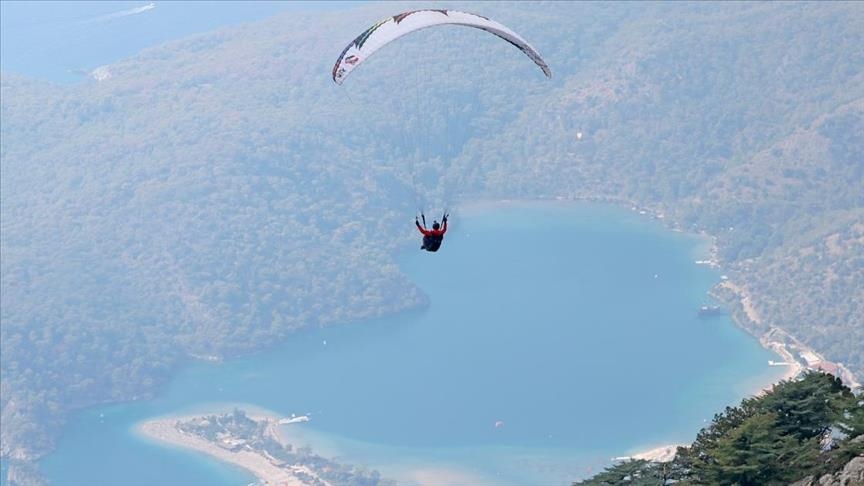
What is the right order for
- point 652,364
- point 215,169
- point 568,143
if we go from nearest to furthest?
1. point 652,364
2. point 215,169
3. point 568,143

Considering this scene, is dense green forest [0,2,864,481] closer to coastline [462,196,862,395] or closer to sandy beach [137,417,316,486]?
coastline [462,196,862,395]

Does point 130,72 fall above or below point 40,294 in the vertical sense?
above

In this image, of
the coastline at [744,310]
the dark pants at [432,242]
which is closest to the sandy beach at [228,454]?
the coastline at [744,310]

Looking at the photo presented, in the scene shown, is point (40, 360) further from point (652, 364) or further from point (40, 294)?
point (652, 364)

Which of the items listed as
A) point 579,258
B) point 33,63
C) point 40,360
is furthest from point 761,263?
point 33,63

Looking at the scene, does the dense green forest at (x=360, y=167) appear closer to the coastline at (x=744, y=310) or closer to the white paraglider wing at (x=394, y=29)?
the coastline at (x=744, y=310)

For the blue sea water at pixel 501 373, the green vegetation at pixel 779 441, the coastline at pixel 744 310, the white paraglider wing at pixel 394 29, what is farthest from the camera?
the coastline at pixel 744 310

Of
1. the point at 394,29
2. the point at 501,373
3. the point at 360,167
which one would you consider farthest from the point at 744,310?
the point at 394,29
